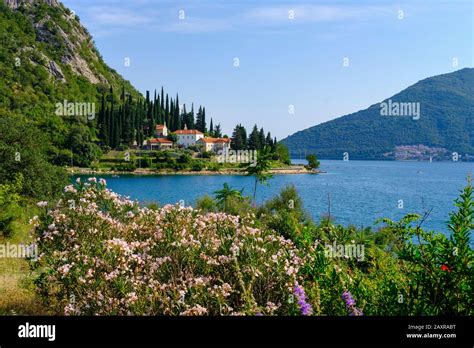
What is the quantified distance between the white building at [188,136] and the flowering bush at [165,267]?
81.5 m

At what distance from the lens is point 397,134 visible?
6272 centimetres

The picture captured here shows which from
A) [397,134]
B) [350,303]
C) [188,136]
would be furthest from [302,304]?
[188,136]

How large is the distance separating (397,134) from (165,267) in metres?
62.3

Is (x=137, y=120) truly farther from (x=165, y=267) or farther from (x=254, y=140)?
(x=165, y=267)

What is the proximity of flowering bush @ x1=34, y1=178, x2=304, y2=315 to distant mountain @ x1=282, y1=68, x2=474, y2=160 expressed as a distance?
3804cm

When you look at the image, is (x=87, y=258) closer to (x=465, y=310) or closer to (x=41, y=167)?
(x=465, y=310)

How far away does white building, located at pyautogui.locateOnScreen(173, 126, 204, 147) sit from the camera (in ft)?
291

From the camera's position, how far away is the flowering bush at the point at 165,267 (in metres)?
3.90

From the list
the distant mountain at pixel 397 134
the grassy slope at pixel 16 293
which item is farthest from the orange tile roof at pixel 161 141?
the grassy slope at pixel 16 293

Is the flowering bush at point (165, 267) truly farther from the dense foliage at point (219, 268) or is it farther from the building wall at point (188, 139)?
the building wall at point (188, 139)

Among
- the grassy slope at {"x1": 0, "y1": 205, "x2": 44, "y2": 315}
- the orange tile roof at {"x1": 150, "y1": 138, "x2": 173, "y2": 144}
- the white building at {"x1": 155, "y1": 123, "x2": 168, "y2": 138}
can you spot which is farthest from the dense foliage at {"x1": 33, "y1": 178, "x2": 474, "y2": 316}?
the white building at {"x1": 155, "y1": 123, "x2": 168, "y2": 138}

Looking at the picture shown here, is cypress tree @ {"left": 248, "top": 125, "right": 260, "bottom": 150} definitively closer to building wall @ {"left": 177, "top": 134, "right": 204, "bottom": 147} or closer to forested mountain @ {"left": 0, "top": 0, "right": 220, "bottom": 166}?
forested mountain @ {"left": 0, "top": 0, "right": 220, "bottom": 166}

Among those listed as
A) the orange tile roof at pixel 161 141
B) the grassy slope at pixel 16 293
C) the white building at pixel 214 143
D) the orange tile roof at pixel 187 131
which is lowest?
the grassy slope at pixel 16 293

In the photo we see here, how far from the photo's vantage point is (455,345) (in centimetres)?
251
